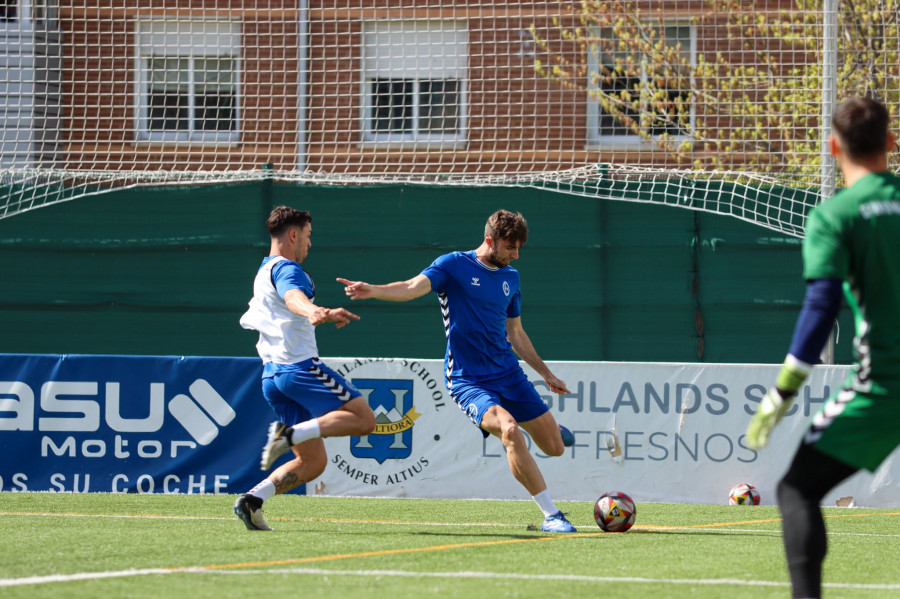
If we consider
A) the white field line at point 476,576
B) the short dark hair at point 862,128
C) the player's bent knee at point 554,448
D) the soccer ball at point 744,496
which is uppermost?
the short dark hair at point 862,128

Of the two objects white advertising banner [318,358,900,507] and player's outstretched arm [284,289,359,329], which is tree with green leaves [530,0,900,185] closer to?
white advertising banner [318,358,900,507]

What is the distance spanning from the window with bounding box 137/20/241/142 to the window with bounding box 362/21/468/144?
5.79 ft

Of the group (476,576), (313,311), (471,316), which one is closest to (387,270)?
(471,316)

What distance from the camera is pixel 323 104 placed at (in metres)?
15.8

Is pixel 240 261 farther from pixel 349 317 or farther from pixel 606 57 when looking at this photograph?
pixel 349 317

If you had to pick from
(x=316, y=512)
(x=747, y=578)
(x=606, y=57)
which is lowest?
(x=316, y=512)

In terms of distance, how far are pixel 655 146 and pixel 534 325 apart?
2.99 metres

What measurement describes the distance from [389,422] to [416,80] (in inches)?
215

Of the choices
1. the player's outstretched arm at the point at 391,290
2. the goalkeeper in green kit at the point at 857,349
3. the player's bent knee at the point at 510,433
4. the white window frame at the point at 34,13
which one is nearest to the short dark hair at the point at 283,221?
the player's outstretched arm at the point at 391,290

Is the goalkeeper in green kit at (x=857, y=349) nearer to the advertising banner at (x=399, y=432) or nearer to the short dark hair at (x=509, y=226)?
the short dark hair at (x=509, y=226)

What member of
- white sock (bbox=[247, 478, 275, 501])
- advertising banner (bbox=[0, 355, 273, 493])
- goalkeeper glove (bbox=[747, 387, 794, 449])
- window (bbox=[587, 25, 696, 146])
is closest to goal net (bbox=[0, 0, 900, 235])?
window (bbox=[587, 25, 696, 146])

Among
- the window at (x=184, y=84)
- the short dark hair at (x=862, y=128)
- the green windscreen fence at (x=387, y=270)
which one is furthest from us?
the window at (x=184, y=84)

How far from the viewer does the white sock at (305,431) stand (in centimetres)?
696

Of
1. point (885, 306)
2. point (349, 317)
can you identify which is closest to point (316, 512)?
point (349, 317)
